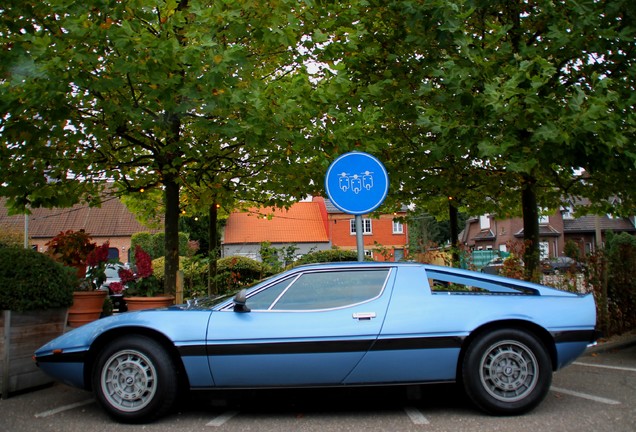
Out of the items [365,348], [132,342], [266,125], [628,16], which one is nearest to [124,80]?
[266,125]

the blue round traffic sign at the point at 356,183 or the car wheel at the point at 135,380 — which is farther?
the blue round traffic sign at the point at 356,183

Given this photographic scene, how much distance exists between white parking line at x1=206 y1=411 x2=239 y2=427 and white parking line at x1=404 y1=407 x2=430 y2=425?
1.61m

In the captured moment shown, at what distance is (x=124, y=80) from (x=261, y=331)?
159 inches

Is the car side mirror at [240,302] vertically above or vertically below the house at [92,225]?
below

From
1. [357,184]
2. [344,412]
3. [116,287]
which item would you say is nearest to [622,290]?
[357,184]

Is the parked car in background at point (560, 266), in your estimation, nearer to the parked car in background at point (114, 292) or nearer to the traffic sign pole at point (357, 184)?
the traffic sign pole at point (357, 184)

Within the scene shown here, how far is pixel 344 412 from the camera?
511 cm

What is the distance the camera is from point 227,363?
4770mm

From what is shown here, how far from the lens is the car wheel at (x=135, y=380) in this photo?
15.6 feet

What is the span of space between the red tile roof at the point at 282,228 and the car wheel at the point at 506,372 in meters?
42.1

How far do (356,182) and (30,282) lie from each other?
3744 millimetres

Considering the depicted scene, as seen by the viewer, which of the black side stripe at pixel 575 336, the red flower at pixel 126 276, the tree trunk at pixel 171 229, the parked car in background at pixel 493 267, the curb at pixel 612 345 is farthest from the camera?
the parked car in background at pixel 493 267

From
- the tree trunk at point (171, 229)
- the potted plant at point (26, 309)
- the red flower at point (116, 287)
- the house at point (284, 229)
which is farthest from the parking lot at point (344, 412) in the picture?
the house at point (284, 229)

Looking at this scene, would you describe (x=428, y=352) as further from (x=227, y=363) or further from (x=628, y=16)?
(x=628, y=16)
